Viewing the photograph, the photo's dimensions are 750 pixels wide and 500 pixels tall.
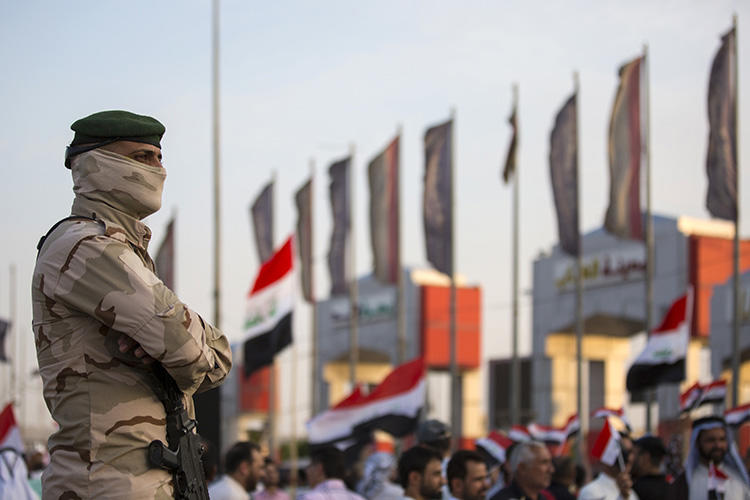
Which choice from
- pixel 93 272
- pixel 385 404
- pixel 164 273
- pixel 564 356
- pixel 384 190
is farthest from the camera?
pixel 564 356

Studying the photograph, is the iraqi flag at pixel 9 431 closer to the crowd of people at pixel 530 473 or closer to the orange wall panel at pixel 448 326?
the crowd of people at pixel 530 473

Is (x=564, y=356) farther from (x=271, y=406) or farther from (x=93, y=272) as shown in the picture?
(x=93, y=272)

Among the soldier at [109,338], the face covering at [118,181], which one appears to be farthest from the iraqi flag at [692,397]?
the face covering at [118,181]

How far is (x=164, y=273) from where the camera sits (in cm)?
3048

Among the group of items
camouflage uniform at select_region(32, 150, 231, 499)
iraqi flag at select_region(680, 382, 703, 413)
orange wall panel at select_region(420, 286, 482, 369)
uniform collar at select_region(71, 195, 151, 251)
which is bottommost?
orange wall panel at select_region(420, 286, 482, 369)

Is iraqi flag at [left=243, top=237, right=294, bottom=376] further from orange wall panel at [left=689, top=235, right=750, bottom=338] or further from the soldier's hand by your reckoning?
orange wall panel at [left=689, top=235, right=750, bottom=338]

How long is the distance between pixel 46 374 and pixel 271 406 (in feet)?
92.5

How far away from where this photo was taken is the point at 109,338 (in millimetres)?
3418

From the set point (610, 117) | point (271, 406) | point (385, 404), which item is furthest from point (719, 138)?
point (271, 406)

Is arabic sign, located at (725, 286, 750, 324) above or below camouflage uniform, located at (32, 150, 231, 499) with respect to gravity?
below

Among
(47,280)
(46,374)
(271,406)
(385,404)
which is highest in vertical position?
(47,280)

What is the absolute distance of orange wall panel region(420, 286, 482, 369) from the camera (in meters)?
39.1

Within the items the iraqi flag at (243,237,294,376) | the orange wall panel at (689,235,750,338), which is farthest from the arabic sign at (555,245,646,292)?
the iraqi flag at (243,237,294,376)

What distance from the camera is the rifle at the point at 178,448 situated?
3.34m
